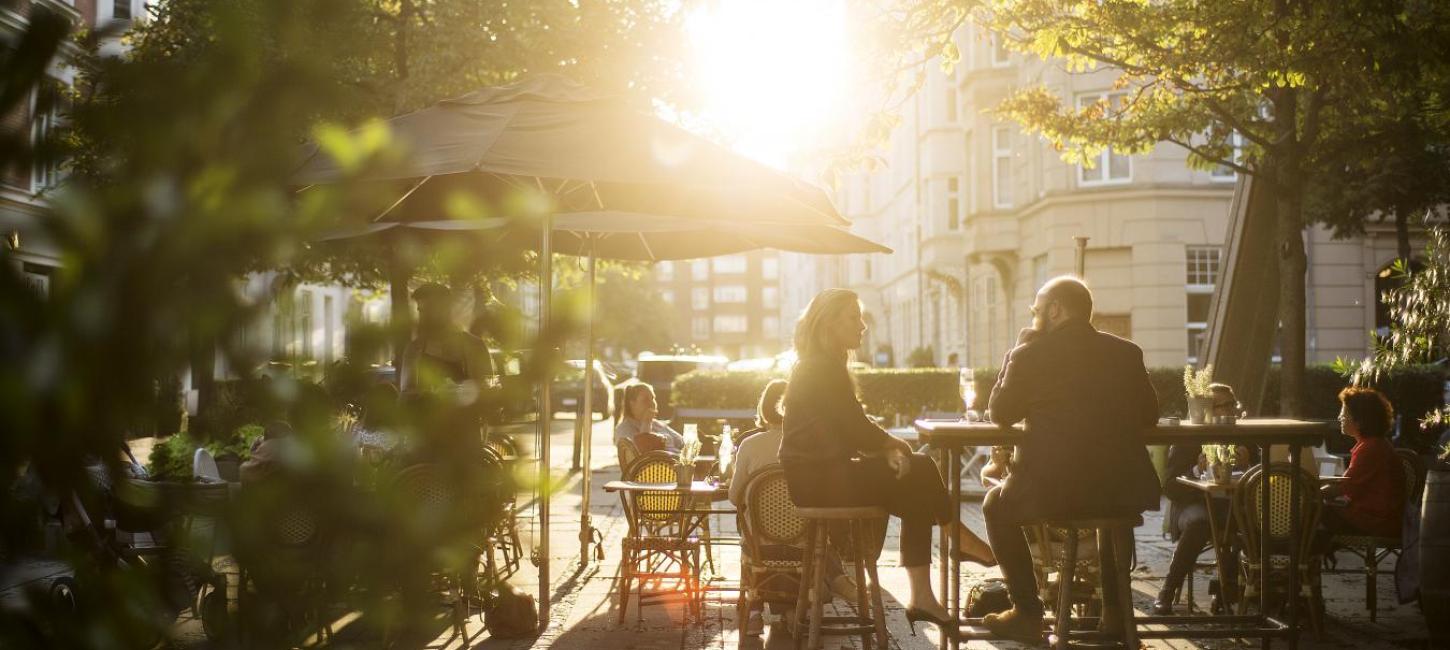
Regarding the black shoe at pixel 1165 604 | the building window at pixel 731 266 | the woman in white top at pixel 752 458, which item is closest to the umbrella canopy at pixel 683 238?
the woman in white top at pixel 752 458

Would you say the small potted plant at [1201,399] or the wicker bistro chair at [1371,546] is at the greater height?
the small potted plant at [1201,399]

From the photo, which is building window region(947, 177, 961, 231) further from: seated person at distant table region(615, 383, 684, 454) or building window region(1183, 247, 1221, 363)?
seated person at distant table region(615, 383, 684, 454)

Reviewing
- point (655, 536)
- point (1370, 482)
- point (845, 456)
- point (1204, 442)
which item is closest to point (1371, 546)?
point (1370, 482)

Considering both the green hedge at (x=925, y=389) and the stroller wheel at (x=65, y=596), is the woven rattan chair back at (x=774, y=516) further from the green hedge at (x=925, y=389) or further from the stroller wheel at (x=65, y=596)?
the green hedge at (x=925, y=389)

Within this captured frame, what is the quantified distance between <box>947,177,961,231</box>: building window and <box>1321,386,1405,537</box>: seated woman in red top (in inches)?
1406

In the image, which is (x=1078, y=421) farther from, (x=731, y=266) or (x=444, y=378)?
(x=731, y=266)

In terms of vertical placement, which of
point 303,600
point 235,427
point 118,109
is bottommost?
point 303,600

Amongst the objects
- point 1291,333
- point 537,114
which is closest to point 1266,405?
point 1291,333

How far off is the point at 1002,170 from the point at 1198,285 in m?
6.75

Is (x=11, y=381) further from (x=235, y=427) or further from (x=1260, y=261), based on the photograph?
(x=1260, y=261)

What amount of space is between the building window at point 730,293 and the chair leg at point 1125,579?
147036mm

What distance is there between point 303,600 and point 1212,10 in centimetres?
1030

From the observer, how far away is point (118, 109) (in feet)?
3.19

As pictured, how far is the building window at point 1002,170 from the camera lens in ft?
113
